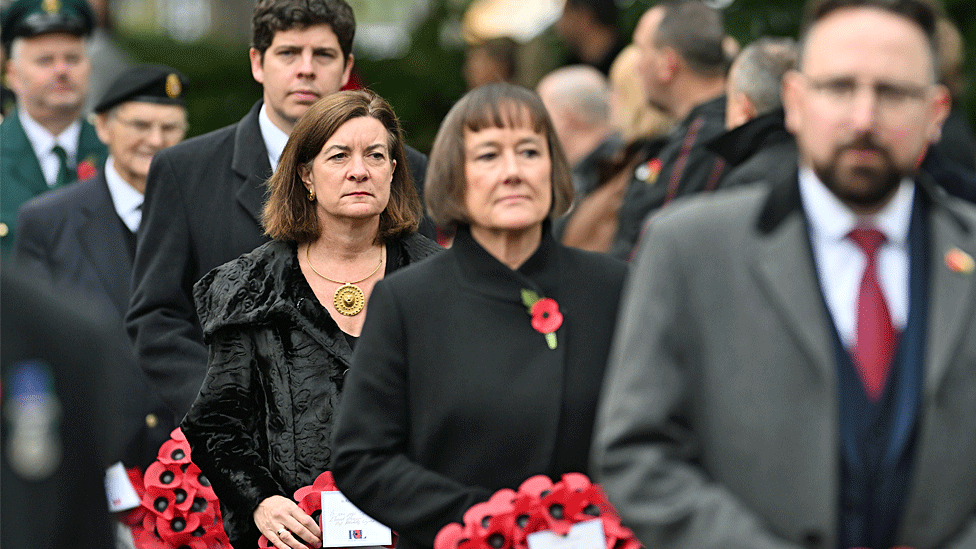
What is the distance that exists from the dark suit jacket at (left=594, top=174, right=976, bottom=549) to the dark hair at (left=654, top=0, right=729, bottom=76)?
3.91 metres

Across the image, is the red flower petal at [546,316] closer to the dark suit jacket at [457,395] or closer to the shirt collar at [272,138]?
the dark suit jacket at [457,395]

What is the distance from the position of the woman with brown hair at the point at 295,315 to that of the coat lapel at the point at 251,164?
29 centimetres

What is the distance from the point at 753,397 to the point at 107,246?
3869mm

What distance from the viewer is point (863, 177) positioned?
108 inches

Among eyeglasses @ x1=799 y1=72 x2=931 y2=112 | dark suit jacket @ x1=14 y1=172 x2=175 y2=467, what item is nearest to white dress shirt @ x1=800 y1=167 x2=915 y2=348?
eyeglasses @ x1=799 y1=72 x2=931 y2=112

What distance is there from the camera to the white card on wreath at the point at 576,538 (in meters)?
3.37

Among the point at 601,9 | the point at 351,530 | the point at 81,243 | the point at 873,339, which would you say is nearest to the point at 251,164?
the point at 81,243

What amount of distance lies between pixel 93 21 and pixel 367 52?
12.3 feet

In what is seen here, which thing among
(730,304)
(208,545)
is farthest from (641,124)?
(730,304)

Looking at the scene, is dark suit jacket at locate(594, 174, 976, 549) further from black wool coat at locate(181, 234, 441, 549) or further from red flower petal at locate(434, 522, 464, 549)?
black wool coat at locate(181, 234, 441, 549)

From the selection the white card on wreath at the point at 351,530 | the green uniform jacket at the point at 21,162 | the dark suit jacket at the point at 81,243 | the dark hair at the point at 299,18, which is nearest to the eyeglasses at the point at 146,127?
the dark suit jacket at the point at 81,243

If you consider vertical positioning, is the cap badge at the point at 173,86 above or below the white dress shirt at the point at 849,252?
above

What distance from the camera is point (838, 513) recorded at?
8.92 ft

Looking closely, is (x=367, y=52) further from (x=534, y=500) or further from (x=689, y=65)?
(x=534, y=500)
